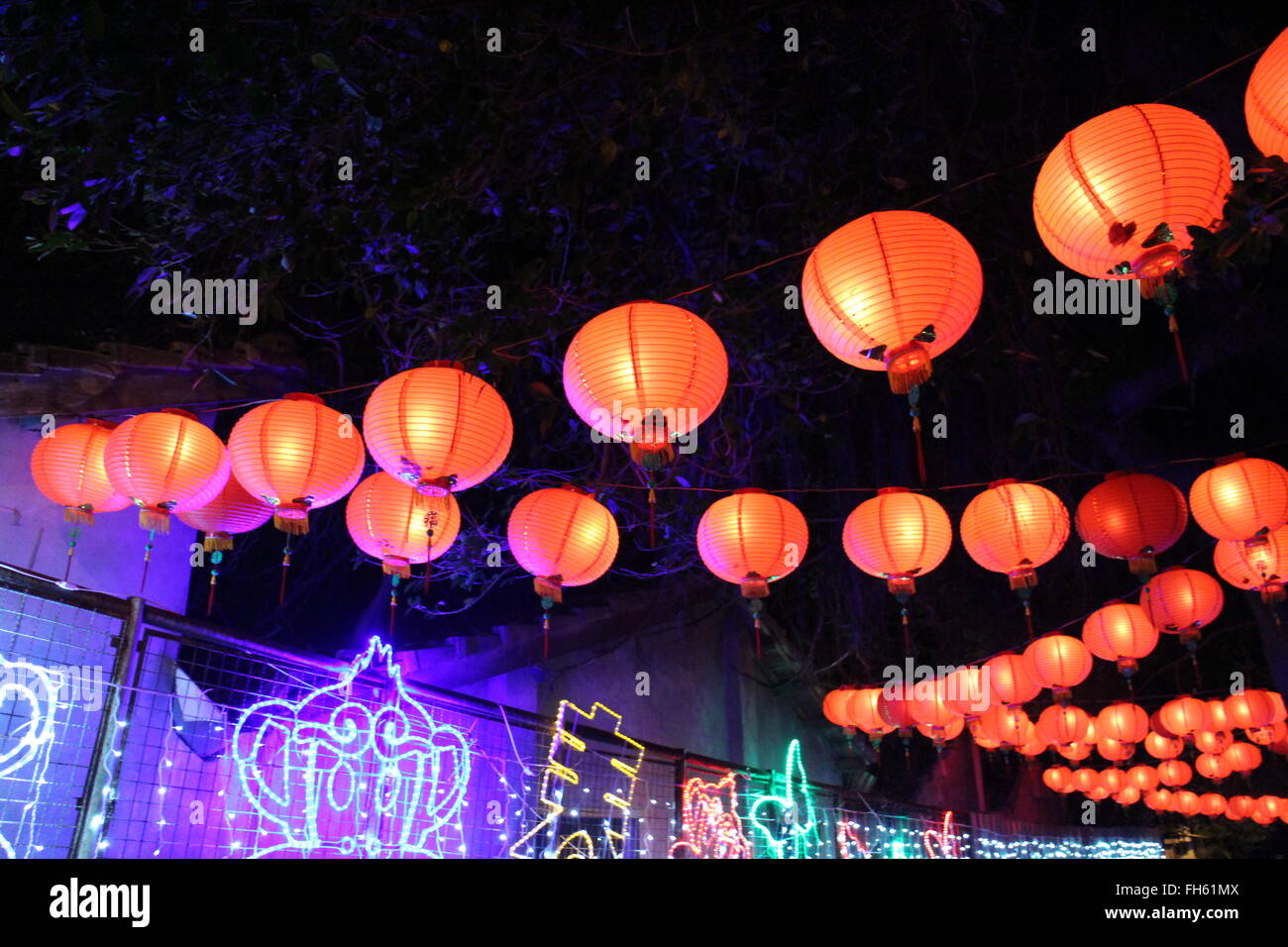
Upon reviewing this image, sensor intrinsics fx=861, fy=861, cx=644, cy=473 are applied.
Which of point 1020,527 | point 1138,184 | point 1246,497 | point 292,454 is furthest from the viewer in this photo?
point 1020,527

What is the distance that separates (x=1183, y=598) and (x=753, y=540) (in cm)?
372

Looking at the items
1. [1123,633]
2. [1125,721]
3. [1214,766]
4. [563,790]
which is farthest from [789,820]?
[1214,766]

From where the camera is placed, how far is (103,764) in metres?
3.03

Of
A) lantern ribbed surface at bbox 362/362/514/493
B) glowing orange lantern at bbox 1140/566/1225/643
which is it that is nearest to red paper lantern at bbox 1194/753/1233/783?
glowing orange lantern at bbox 1140/566/1225/643

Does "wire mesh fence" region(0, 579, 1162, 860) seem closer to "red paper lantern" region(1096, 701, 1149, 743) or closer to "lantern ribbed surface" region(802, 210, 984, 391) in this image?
"lantern ribbed surface" region(802, 210, 984, 391)

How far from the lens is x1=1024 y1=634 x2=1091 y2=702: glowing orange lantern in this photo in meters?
7.84

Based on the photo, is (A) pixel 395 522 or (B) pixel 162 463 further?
(A) pixel 395 522

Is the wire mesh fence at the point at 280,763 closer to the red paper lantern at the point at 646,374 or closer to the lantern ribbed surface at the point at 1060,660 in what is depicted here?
the red paper lantern at the point at 646,374

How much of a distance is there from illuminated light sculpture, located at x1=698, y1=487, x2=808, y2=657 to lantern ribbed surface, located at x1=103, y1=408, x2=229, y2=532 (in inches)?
107

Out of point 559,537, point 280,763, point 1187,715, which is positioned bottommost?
point 280,763

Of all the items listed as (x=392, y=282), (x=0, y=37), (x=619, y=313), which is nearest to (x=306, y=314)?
(x=392, y=282)

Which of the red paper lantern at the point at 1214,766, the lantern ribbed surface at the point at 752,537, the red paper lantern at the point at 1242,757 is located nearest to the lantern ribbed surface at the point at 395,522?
the lantern ribbed surface at the point at 752,537

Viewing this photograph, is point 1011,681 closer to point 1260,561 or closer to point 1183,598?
point 1183,598

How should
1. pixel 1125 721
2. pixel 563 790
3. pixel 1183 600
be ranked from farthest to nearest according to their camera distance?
pixel 1125 721 → pixel 1183 600 → pixel 563 790
